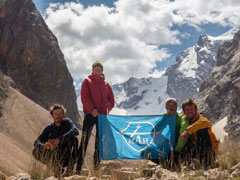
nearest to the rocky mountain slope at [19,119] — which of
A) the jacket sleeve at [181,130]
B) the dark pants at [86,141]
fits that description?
the dark pants at [86,141]

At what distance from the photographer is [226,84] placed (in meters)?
58.7

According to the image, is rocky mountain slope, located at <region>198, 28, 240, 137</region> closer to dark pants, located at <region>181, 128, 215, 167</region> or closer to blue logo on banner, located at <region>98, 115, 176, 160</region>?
blue logo on banner, located at <region>98, 115, 176, 160</region>

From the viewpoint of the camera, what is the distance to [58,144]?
5000mm

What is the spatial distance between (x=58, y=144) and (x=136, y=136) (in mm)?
1650

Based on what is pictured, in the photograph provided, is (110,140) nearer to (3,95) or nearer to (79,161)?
(79,161)

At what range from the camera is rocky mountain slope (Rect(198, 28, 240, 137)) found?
44.3m

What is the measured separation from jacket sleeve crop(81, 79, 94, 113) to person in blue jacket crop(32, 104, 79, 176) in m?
0.58

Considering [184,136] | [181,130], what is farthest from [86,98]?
[184,136]

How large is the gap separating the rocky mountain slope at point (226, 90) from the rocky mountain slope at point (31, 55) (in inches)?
1106

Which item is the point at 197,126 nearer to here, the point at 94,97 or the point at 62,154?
the point at 94,97

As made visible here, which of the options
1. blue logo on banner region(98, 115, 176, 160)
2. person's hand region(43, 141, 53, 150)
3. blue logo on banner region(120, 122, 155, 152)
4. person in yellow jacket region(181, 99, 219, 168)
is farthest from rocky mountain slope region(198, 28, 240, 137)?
person's hand region(43, 141, 53, 150)

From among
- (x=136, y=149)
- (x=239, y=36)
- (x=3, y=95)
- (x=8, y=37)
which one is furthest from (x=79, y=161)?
(x=239, y=36)

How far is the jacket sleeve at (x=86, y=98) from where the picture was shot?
18.8 feet

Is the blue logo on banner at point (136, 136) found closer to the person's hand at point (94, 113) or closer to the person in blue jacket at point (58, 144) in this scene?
the person's hand at point (94, 113)
